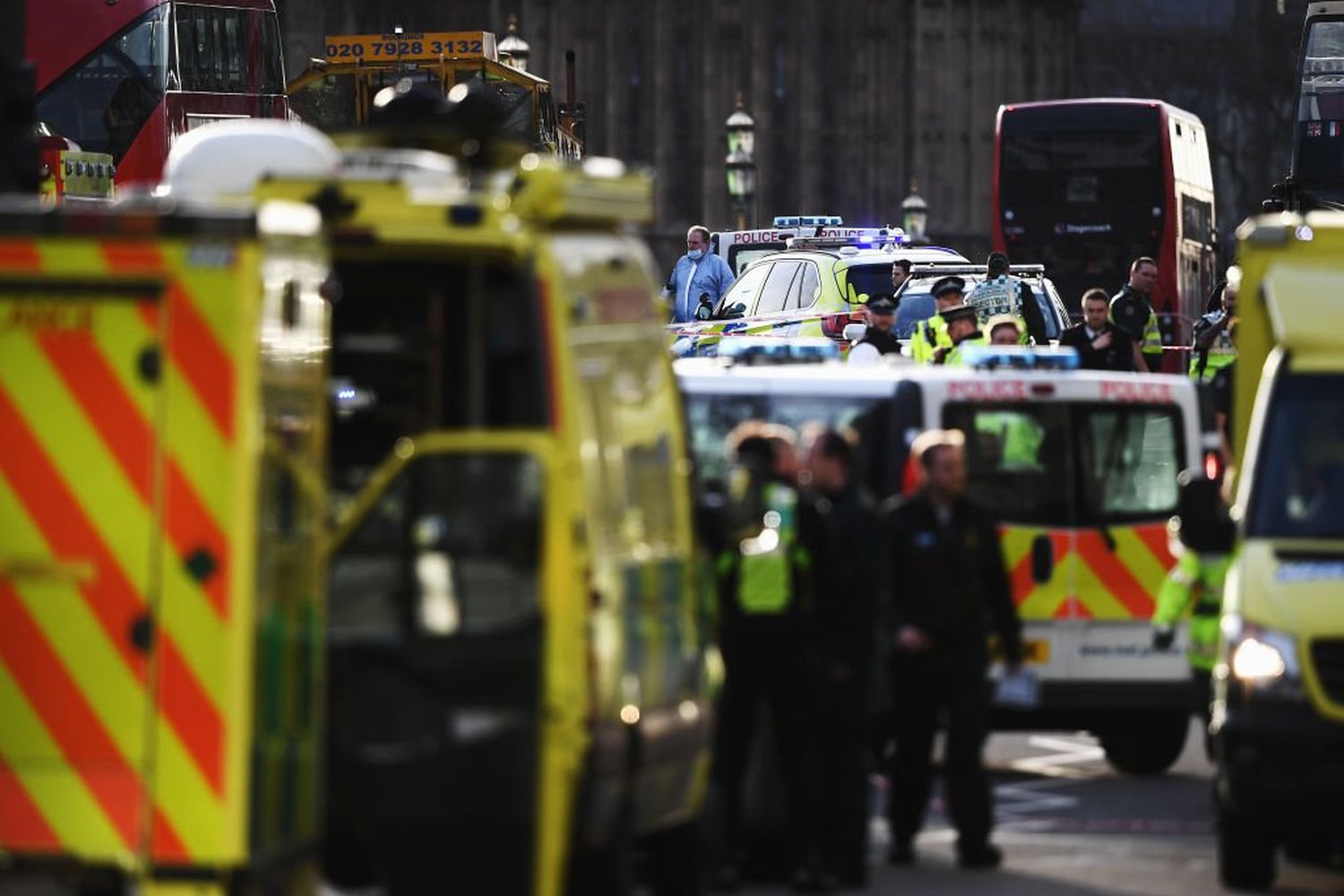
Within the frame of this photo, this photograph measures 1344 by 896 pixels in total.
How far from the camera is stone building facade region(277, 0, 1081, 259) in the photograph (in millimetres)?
106188

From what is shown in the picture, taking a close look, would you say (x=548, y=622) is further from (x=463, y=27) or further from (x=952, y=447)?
(x=463, y=27)

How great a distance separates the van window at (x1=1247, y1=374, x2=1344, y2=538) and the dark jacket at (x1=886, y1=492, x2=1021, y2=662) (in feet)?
3.81

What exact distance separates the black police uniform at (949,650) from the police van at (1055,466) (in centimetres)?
219

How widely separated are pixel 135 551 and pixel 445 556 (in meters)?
1.21

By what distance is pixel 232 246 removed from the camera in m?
8.30

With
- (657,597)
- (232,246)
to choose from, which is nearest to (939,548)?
(657,597)

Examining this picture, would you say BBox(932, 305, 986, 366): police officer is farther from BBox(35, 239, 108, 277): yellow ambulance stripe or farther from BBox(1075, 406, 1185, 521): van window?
BBox(35, 239, 108, 277): yellow ambulance stripe

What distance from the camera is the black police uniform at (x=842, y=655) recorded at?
40.3 feet

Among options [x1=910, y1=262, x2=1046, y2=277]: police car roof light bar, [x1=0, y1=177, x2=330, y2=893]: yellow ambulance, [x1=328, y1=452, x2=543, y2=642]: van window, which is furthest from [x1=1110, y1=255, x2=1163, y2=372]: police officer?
[x1=0, y1=177, x2=330, y2=893]: yellow ambulance

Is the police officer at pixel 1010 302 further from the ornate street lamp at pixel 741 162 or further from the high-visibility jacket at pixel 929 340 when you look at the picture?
the ornate street lamp at pixel 741 162

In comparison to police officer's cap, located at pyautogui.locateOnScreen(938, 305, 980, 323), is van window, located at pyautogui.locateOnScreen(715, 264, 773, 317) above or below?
below

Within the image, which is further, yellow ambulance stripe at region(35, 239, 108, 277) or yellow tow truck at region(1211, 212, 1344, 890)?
yellow tow truck at region(1211, 212, 1344, 890)

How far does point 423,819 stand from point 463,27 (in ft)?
309

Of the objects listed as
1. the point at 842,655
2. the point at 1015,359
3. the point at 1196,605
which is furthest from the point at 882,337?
the point at 842,655
